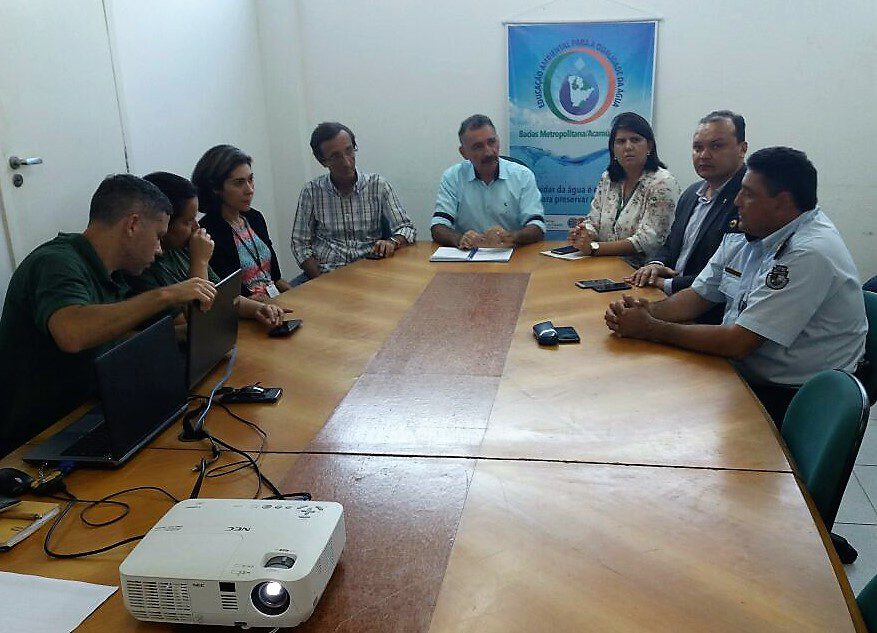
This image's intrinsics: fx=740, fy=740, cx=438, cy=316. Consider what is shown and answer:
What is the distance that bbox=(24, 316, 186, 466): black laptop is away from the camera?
5.03 feet

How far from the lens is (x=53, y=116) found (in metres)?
3.03

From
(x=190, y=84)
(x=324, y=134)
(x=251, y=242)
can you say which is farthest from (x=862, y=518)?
(x=190, y=84)

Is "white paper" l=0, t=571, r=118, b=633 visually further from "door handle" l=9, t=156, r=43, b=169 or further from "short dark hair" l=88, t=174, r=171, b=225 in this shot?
"door handle" l=9, t=156, r=43, b=169

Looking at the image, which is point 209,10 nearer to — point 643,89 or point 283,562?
point 643,89

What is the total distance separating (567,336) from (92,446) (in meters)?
1.39

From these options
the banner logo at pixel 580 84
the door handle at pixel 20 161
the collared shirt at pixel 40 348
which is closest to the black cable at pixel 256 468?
the collared shirt at pixel 40 348

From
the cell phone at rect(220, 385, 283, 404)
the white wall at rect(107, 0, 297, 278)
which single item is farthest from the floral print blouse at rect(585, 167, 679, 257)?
the white wall at rect(107, 0, 297, 278)

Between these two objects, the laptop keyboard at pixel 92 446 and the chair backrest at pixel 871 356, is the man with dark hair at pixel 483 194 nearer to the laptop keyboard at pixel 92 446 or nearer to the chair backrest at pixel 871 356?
the chair backrest at pixel 871 356

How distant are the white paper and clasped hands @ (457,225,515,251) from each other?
274 centimetres

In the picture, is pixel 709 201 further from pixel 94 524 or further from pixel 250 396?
pixel 94 524

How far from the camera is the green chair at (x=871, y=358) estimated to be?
2318mm

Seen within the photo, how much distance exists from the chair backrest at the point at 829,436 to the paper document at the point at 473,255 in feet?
6.28

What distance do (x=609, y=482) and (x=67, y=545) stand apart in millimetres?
1031

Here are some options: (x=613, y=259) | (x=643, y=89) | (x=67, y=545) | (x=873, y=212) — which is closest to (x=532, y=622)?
(x=67, y=545)
